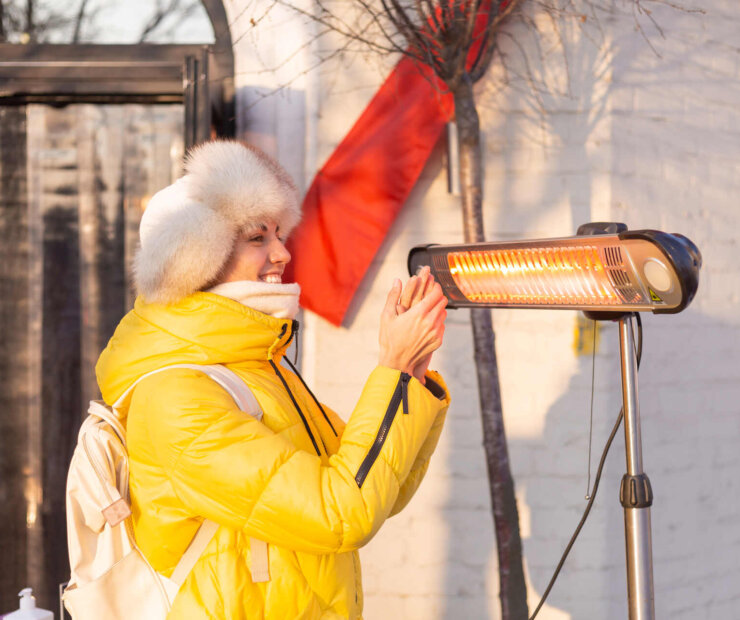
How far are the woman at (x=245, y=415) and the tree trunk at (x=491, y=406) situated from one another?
3.58 ft

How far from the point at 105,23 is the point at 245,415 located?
2.51 meters

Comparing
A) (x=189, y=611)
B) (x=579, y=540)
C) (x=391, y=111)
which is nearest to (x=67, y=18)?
(x=391, y=111)

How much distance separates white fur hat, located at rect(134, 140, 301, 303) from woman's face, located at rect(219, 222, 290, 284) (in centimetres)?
2

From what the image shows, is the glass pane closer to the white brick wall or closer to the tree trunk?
the white brick wall

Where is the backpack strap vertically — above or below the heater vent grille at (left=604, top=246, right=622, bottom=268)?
below

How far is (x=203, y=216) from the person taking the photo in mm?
1483

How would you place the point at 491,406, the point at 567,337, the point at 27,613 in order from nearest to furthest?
the point at 27,613
the point at 491,406
the point at 567,337

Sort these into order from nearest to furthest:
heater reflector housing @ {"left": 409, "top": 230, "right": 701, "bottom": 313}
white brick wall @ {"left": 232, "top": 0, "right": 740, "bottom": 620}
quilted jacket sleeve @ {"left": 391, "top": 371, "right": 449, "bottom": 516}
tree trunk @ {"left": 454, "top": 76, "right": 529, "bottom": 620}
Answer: heater reflector housing @ {"left": 409, "top": 230, "right": 701, "bottom": 313}, quilted jacket sleeve @ {"left": 391, "top": 371, "right": 449, "bottom": 516}, tree trunk @ {"left": 454, "top": 76, "right": 529, "bottom": 620}, white brick wall @ {"left": 232, "top": 0, "right": 740, "bottom": 620}

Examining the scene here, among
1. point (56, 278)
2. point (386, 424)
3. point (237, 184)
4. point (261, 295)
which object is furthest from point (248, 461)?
point (56, 278)

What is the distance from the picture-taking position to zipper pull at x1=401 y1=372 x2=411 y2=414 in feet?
4.49

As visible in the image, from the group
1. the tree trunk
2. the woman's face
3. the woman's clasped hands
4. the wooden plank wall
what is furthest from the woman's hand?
the wooden plank wall

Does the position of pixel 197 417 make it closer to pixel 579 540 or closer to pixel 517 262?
pixel 517 262

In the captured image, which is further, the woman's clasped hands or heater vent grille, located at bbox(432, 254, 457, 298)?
heater vent grille, located at bbox(432, 254, 457, 298)

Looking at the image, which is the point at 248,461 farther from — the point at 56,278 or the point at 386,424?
the point at 56,278
